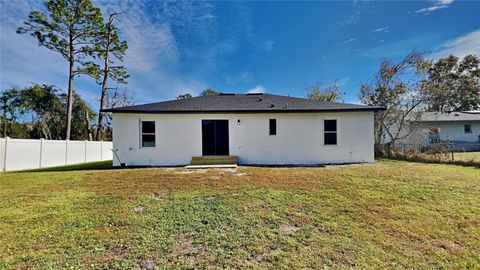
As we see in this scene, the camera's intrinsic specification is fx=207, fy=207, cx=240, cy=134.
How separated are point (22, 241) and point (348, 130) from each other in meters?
11.8

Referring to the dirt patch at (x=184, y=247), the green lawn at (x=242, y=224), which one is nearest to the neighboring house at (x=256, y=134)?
the green lawn at (x=242, y=224)

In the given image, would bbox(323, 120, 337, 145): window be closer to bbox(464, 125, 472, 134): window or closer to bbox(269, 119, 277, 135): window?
bbox(269, 119, 277, 135): window

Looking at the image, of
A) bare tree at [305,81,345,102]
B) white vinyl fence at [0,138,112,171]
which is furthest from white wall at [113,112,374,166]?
bare tree at [305,81,345,102]

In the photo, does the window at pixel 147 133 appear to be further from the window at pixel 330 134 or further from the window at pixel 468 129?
the window at pixel 468 129

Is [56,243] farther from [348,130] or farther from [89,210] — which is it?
[348,130]

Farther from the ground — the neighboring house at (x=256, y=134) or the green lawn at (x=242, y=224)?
the neighboring house at (x=256, y=134)

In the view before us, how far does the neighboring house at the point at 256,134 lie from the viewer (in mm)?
10406

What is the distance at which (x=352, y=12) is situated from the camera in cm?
1241

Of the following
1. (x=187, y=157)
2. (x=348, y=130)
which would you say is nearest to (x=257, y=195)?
(x=187, y=157)

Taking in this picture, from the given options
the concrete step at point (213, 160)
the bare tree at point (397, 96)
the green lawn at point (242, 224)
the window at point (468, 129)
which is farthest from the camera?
the window at point (468, 129)

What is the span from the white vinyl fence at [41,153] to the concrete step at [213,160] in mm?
9085

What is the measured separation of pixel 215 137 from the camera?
1077 cm

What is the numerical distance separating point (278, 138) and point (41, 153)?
13485mm

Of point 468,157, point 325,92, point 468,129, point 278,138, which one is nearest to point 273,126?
point 278,138
